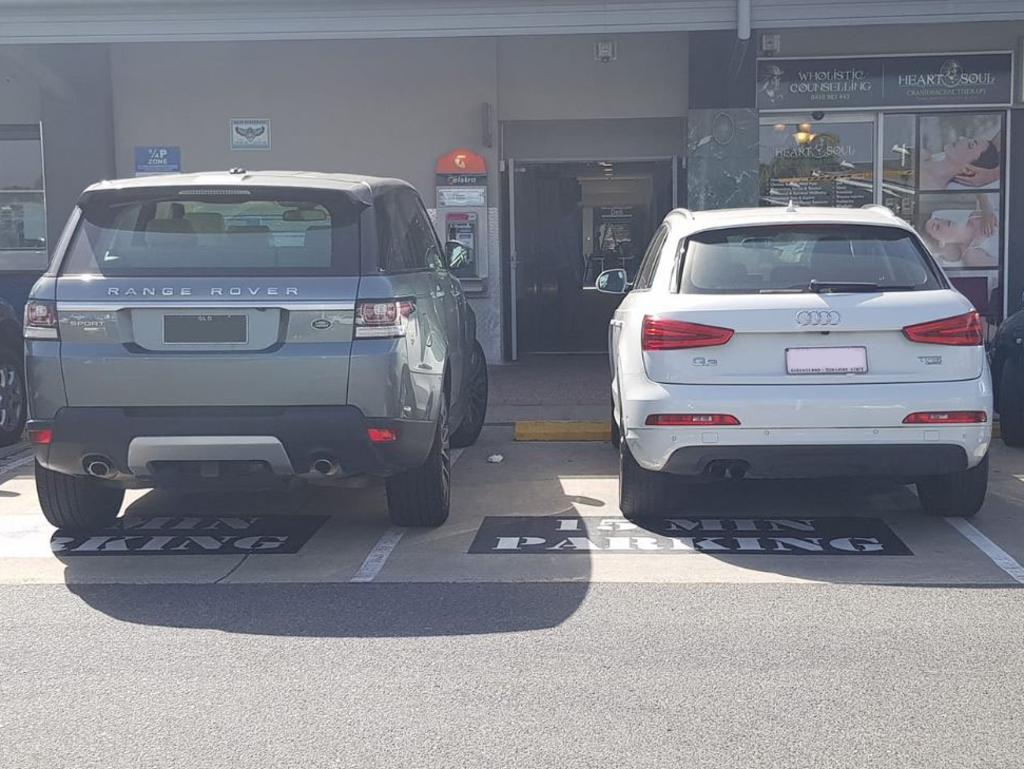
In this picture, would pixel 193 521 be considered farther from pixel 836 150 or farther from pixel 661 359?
pixel 836 150

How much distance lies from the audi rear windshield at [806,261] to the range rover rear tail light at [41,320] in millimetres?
2974

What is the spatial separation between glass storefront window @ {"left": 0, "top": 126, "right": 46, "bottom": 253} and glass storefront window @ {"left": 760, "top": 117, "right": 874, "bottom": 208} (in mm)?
7705

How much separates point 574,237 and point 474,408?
512 centimetres

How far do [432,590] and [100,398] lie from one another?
5.67 feet

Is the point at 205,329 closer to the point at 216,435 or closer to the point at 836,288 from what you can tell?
the point at 216,435

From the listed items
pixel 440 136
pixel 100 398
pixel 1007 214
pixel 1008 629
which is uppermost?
pixel 440 136

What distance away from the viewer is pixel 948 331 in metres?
6.01

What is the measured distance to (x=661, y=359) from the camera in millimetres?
6137

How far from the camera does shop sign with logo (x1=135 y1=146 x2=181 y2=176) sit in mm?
13156

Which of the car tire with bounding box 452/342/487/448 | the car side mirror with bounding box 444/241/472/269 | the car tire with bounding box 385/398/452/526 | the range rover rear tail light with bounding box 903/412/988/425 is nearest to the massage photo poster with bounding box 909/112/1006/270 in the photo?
the car tire with bounding box 452/342/487/448

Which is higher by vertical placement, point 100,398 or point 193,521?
point 100,398

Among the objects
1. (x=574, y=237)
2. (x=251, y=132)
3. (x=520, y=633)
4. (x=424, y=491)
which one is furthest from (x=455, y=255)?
(x=574, y=237)

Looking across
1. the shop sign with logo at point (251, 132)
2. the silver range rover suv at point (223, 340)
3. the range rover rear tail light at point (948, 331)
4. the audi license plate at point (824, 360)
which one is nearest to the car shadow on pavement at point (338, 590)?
the silver range rover suv at point (223, 340)

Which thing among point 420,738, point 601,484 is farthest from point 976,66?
point 420,738
